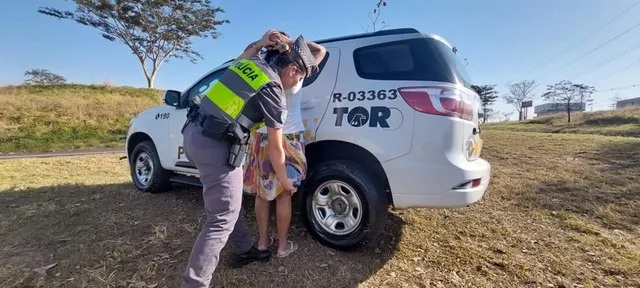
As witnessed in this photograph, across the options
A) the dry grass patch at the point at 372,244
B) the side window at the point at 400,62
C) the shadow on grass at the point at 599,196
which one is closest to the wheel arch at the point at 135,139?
the dry grass patch at the point at 372,244

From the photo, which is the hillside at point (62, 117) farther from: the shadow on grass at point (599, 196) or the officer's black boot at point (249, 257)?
the shadow on grass at point (599, 196)

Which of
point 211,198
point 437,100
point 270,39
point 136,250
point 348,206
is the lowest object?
point 136,250

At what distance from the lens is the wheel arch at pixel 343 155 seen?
2.58 metres

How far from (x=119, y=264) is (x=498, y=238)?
127 inches

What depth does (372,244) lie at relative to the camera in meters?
2.79

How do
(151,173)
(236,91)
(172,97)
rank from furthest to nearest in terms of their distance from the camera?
(151,173) → (172,97) → (236,91)

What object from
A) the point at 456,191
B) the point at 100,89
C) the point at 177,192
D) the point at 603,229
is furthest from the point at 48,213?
the point at 100,89

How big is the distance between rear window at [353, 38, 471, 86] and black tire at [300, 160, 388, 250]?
762 mm

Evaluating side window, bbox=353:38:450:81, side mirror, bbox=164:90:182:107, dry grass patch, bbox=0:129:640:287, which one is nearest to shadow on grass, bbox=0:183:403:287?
dry grass patch, bbox=0:129:640:287

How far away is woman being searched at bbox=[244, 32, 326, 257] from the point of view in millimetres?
2457

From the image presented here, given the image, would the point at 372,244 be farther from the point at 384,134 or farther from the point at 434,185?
the point at 384,134

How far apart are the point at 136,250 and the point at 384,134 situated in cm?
217

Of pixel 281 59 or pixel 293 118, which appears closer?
pixel 281 59

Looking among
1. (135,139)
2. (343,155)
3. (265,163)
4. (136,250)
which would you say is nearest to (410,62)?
(343,155)
